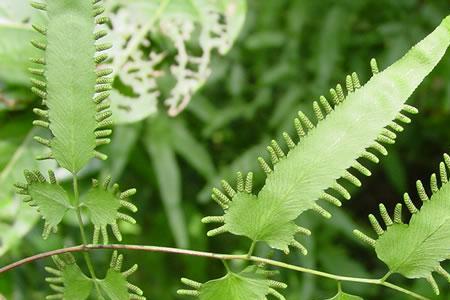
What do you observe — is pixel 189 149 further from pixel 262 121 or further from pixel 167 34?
pixel 167 34

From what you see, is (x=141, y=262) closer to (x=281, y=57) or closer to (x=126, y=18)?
(x=281, y=57)

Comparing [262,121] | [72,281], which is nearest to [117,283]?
[72,281]

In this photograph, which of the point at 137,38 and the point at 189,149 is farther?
the point at 189,149

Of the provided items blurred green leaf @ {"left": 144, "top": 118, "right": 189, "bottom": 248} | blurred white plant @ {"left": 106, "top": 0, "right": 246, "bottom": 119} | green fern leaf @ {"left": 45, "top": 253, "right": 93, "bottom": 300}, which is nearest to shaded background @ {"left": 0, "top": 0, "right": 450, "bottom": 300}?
blurred green leaf @ {"left": 144, "top": 118, "right": 189, "bottom": 248}

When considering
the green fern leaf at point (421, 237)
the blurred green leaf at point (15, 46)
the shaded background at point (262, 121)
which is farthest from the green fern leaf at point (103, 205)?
the shaded background at point (262, 121)

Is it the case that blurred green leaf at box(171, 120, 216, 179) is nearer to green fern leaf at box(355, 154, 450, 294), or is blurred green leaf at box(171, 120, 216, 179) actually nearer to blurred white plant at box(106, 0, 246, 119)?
blurred white plant at box(106, 0, 246, 119)

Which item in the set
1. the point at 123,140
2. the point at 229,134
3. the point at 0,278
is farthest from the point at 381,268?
the point at 0,278
